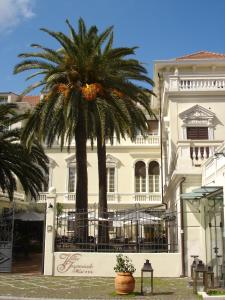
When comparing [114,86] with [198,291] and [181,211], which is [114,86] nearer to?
[181,211]

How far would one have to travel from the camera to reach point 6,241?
18.5 m

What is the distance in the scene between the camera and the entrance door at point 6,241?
59.9 ft

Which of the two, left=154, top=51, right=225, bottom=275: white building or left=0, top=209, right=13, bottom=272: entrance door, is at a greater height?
left=154, top=51, right=225, bottom=275: white building

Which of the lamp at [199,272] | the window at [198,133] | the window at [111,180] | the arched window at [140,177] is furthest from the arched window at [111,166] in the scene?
the lamp at [199,272]

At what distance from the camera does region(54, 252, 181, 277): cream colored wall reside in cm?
1678

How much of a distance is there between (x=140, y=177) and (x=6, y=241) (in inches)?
688

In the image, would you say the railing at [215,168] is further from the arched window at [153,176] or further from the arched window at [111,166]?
the arched window at [111,166]

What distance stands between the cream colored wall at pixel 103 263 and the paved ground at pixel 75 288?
655 millimetres

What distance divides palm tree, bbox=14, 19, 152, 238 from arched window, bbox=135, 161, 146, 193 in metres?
12.9

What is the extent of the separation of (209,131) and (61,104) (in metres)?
9.22

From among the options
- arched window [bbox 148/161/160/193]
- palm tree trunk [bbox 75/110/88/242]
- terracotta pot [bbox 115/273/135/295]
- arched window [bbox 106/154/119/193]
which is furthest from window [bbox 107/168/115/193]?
terracotta pot [bbox 115/273/135/295]

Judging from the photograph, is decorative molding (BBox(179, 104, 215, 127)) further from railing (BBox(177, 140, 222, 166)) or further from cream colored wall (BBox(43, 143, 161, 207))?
cream colored wall (BBox(43, 143, 161, 207))

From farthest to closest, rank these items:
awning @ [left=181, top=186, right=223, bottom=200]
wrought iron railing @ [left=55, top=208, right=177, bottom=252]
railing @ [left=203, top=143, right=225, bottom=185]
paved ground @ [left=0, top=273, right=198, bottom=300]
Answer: wrought iron railing @ [left=55, top=208, right=177, bottom=252]
railing @ [left=203, top=143, right=225, bottom=185]
awning @ [left=181, top=186, right=223, bottom=200]
paved ground @ [left=0, top=273, right=198, bottom=300]

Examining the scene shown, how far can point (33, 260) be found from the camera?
78.9 feet
